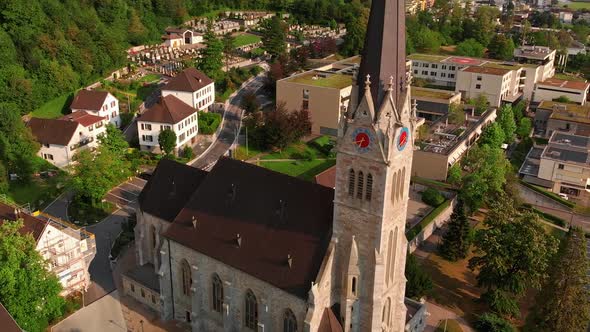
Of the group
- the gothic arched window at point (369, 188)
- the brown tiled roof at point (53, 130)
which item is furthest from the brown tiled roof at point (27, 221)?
the brown tiled roof at point (53, 130)

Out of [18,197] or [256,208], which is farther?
[18,197]

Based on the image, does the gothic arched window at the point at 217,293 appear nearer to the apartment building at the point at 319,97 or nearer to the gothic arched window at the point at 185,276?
the gothic arched window at the point at 185,276

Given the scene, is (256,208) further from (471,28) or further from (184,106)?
(471,28)

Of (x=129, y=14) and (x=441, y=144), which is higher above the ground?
(x=129, y=14)

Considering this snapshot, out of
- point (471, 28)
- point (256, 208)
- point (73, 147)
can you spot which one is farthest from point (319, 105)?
point (471, 28)

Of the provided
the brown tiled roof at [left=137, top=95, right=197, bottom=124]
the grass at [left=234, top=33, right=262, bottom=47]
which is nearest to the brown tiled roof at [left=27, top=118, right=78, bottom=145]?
the brown tiled roof at [left=137, top=95, right=197, bottom=124]

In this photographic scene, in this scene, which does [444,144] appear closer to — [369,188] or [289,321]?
[369,188]

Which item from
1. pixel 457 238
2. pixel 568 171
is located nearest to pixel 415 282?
pixel 457 238
